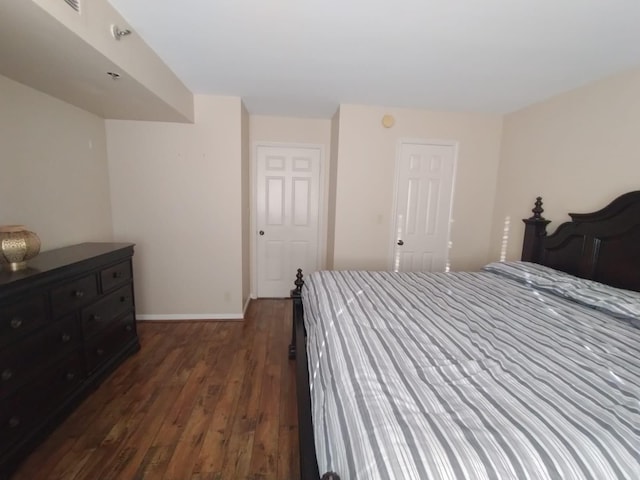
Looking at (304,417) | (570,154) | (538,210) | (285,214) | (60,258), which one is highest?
(570,154)

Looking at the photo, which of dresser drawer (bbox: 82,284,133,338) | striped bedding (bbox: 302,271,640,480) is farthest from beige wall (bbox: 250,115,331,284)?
striped bedding (bbox: 302,271,640,480)

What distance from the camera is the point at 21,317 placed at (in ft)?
4.51

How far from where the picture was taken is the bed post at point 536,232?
8.11ft

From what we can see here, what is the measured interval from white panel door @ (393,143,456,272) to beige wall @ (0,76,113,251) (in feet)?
10.1

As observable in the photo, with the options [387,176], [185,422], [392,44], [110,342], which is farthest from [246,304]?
[392,44]

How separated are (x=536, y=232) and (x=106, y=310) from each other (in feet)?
11.9

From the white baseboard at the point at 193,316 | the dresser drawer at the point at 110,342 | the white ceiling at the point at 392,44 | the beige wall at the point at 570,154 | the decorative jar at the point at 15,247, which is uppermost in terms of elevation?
the white ceiling at the point at 392,44

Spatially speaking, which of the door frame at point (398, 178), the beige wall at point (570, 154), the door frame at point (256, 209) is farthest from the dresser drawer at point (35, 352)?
the beige wall at point (570, 154)

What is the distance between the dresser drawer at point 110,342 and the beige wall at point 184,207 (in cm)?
70

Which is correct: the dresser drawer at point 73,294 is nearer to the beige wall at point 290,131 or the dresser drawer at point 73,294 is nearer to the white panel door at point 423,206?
the beige wall at point 290,131

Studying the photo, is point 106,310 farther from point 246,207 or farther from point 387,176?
point 387,176

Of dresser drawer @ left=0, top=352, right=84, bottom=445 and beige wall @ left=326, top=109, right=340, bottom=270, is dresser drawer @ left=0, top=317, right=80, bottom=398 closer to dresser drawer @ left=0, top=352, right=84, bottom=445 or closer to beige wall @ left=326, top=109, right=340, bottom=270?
dresser drawer @ left=0, top=352, right=84, bottom=445

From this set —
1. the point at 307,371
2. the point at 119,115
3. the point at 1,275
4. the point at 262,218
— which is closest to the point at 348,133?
the point at 262,218

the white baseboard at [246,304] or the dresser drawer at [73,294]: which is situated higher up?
the dresser drawer at [73,294]
